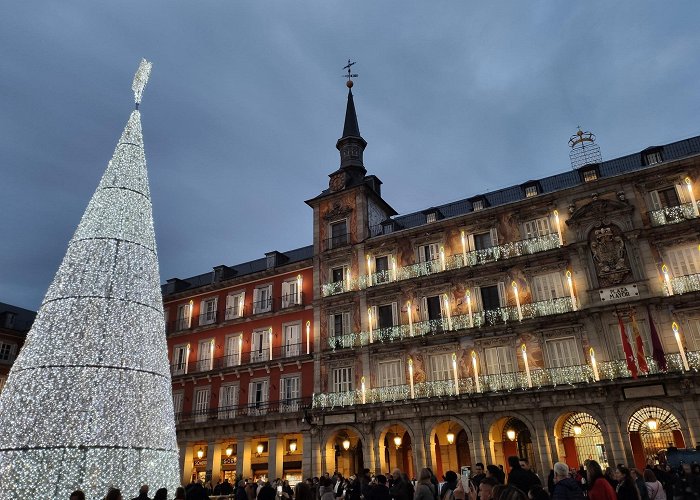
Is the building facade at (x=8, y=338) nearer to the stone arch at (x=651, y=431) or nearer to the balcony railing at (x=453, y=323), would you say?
the balcony railing at (x=453, y=323)

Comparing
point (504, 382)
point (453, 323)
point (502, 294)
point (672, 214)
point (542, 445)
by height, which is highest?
point (672, 214)

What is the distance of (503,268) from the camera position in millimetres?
24781

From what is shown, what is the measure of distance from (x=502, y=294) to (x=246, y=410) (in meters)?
16.3

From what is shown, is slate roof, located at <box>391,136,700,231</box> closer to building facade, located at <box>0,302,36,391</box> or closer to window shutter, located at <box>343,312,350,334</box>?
window shutter, located at <box>343,312,350,334</box>

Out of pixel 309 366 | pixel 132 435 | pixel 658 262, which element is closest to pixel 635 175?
pixel 658 262

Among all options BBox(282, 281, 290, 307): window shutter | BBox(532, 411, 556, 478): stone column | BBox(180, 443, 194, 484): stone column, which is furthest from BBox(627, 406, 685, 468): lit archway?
BBox(180, 443, 194, 484): stone column

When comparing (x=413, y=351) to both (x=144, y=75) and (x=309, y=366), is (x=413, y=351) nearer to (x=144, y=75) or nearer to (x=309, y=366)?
(x=309, y=366)

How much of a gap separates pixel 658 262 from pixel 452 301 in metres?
9.29

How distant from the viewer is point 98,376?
33.1 feet

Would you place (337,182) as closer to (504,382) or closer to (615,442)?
(504,382)

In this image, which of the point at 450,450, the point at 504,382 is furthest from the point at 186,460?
the point at 504,382

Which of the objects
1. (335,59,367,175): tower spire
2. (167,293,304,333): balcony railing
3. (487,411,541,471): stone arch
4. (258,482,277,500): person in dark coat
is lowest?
(258,482,277,500): person in dark coat

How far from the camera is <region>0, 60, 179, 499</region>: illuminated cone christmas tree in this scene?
934 centimetres

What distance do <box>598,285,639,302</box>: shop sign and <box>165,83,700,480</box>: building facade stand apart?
6 cm
